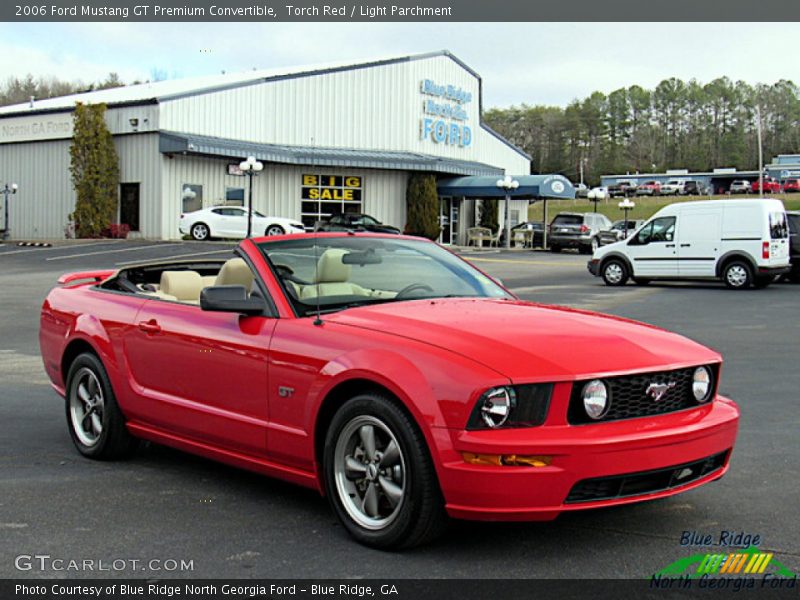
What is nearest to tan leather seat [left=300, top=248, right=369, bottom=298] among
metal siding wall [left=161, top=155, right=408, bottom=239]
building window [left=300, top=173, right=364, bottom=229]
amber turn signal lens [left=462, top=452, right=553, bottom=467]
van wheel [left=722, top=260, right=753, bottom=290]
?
amber turn signal lens [left=462, top=452, right=553, bottom=467]

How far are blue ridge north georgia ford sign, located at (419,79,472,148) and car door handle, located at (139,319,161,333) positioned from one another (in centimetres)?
4395

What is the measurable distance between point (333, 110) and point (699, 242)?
2538 cm

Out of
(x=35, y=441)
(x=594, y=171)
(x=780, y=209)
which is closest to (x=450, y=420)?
(x=35, y=441)

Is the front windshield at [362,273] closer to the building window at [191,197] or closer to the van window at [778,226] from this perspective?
the van window at [778,226]

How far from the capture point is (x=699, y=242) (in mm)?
23203

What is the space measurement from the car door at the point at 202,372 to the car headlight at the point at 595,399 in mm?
1664

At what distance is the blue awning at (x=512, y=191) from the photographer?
153 feet

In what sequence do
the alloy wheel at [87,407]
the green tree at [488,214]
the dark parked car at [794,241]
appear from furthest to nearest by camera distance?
the green tree at [488,214] → the dark parked car at [794,241] → the alloy wheel at [87,407]

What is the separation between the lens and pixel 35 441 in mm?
6785

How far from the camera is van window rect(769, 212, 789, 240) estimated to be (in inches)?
888

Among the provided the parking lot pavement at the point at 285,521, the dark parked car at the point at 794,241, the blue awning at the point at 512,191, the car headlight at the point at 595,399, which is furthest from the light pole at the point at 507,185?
the car headlight at the point at 595,399

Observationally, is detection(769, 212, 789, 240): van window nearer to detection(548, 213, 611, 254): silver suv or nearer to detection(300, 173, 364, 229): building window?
detection(548, 213, 611, 254): silver suv

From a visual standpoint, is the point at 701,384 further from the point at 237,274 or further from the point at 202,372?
the point at 237,274

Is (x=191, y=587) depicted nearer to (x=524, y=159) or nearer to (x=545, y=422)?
(x=545, y=422)
